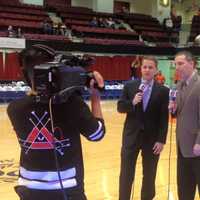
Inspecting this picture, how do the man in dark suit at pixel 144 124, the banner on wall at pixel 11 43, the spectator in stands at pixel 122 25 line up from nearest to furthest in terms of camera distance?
the man in dark suit at pixel 144 124 < the banner on wall at pixel 11 43 < the spectator in stands at pixel 122 25

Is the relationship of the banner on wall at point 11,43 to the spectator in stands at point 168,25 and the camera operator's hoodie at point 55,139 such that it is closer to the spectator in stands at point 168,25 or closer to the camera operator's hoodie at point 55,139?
the spectator in stands at point 168,25

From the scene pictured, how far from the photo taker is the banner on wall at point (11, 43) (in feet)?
74.6

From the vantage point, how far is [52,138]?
270 cm

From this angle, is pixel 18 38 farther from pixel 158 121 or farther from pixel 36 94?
pixel 36 94

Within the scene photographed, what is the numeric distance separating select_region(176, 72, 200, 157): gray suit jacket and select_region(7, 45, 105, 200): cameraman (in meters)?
1.81

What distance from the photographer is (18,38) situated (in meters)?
23.3

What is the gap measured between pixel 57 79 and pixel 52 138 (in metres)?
0.37

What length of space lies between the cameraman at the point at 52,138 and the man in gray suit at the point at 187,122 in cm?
178

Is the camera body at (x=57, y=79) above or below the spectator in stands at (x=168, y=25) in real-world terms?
below

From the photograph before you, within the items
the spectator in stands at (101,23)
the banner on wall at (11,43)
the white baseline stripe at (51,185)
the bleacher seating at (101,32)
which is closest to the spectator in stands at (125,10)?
the bleacher seating at (101,32)

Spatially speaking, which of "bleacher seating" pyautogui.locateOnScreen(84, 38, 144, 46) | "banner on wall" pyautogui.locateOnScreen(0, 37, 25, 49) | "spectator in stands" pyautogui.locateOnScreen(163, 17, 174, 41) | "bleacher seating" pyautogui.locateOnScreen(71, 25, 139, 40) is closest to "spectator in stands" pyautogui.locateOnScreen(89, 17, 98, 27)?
"bleacher seating" pyautogui.locateOnScreen(71, 25, 139, 40)

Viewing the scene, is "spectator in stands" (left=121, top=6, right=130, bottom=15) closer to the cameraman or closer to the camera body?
the cameraman

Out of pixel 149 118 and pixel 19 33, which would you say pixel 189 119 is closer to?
pixel 149 118

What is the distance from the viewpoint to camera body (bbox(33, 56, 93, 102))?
250cm
